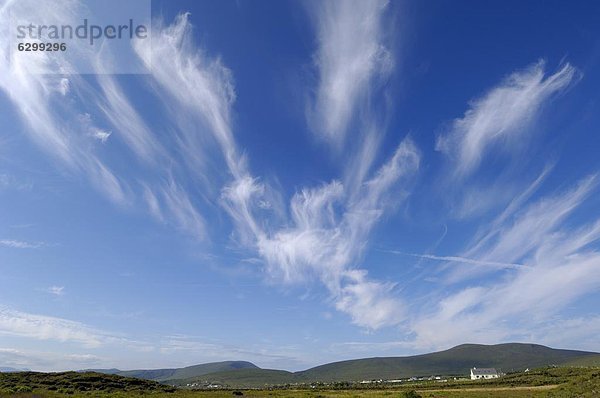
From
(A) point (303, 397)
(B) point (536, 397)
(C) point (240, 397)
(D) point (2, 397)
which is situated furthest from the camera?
(C) point (240, 397)


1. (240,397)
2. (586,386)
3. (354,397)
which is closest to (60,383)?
(240,397)

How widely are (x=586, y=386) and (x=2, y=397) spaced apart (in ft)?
264

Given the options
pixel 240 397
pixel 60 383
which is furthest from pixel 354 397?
pixel 60 383

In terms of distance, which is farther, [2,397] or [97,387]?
[97,387]

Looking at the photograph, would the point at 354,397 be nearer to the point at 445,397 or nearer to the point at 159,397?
the point at 445,397

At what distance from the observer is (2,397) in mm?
53969

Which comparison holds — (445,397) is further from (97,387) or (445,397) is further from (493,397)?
(97,387)

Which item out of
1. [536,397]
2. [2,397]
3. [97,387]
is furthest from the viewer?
[97,387]

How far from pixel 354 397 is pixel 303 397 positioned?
8.58 m

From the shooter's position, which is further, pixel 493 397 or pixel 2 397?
pixel 493 397

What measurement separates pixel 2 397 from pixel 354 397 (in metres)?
48.4

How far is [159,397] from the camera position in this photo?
6825cm

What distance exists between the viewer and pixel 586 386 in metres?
63.6

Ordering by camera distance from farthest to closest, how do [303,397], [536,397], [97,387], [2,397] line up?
[97,387]
[303,397]
[536,397]
[2,397]
